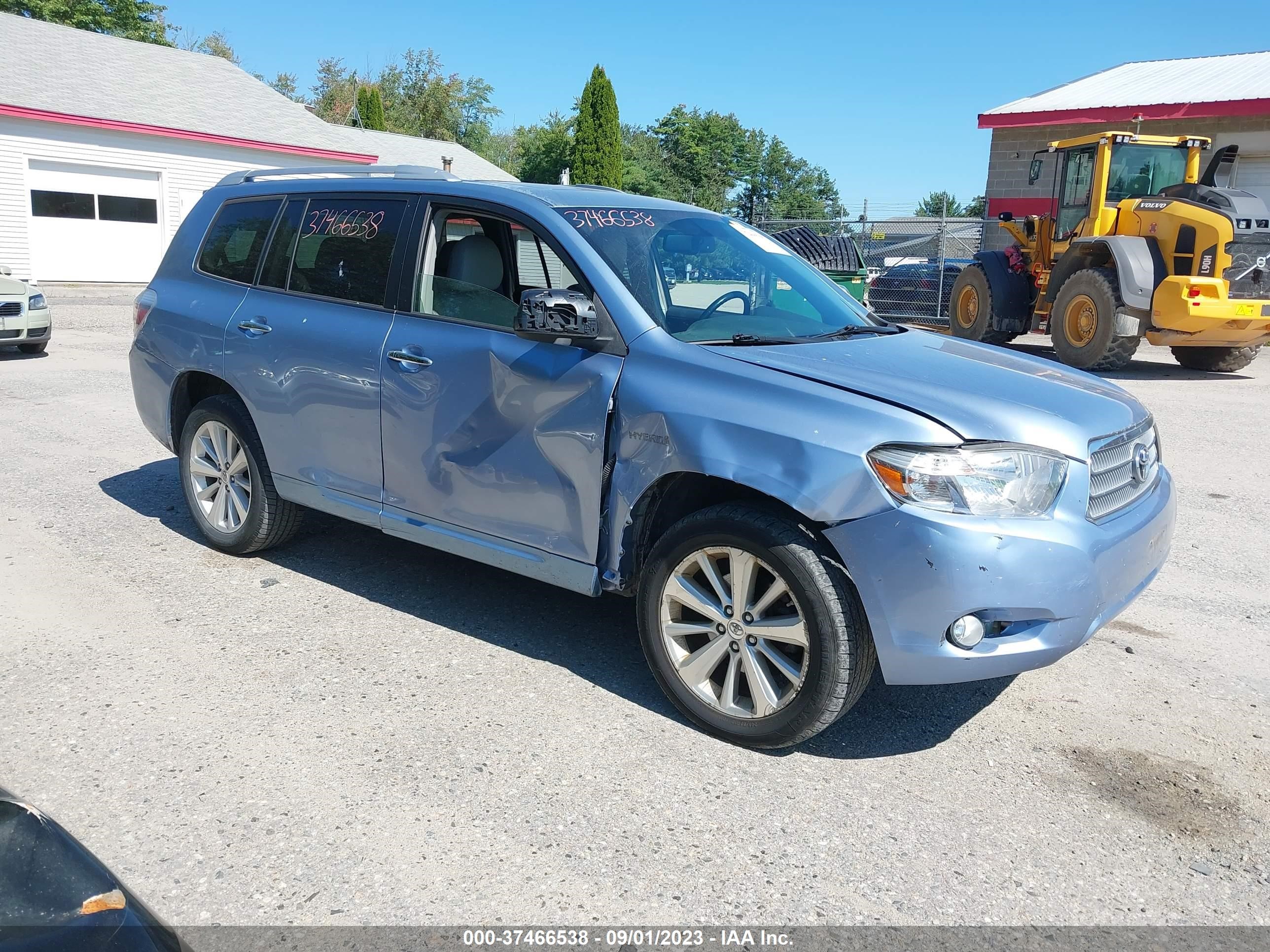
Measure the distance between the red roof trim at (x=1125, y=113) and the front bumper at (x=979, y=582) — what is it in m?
21.8

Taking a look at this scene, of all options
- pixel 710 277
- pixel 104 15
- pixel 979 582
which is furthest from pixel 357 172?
pixel 104 15

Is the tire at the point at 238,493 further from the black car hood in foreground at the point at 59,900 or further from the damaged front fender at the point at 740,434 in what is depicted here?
the black car hood in foreground at the point at 59,900

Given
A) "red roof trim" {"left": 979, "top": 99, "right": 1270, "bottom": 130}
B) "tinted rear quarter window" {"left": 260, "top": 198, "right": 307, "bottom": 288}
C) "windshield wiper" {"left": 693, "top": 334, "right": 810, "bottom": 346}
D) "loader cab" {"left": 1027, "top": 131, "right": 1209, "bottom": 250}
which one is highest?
"red roof trim" {"left": 979, "top": 99, "right": 1270, "bottom": 130}

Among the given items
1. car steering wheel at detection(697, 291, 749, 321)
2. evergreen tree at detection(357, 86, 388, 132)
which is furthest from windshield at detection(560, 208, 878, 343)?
evergreen tree at detection(357, 86, 388, 132)

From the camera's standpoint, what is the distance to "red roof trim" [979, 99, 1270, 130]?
21.0 m

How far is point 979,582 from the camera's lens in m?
3.15

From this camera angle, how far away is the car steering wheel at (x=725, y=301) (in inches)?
163

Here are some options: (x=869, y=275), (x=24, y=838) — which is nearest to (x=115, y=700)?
(x=24, y=838)

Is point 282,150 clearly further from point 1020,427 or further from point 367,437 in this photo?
point 1020,427

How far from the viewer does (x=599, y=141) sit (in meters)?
43.8

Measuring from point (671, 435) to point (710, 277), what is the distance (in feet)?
3.51

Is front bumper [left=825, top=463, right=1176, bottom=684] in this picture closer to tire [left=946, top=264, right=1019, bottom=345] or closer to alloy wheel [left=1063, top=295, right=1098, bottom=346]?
alloy wheel [left=1063, top=295, right=1098, bottom=346]

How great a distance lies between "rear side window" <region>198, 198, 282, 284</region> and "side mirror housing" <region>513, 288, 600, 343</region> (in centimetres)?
207

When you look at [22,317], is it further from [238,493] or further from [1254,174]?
[1254,174]
